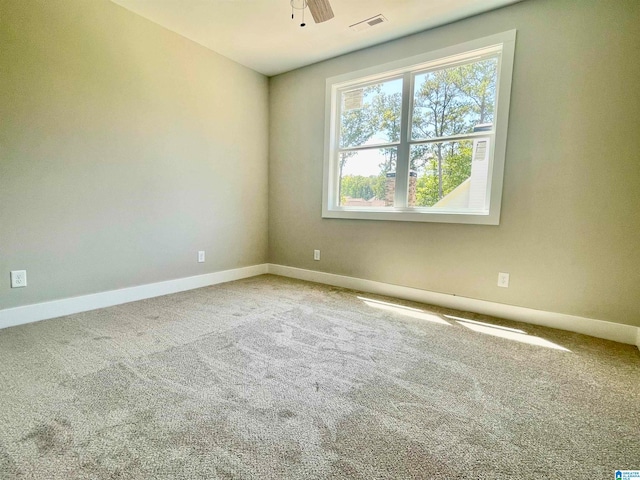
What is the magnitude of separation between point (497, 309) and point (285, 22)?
3346 millimetres

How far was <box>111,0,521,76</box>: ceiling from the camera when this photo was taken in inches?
97.4

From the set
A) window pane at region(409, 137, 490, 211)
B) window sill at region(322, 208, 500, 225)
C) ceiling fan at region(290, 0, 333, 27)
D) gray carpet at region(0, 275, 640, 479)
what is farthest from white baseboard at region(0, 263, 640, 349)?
ceiling fan at region(290, 0, 333, 27)

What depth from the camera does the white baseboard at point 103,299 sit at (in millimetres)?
2214

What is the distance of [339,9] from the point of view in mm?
2502

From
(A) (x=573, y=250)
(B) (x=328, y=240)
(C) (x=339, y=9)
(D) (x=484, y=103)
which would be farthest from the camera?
(B) (x=328, y=240)

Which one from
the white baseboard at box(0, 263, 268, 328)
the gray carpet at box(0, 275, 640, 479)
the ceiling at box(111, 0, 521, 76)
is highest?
the ceiling at box(111, 0, 521, 76)

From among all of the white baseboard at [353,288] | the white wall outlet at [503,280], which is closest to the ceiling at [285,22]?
the white wall outlet at [503,280]

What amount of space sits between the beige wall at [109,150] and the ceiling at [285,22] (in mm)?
242

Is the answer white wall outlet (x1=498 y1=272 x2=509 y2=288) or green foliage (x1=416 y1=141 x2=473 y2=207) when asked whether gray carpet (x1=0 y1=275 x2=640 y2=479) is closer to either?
white wall outlet (x1=498 y1=272 x2=509 y2=288)

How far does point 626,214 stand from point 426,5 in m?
2.30

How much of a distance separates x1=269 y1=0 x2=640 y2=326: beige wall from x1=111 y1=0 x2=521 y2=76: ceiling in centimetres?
21

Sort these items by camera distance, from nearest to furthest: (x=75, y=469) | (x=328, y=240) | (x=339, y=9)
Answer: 1. (x=75, y=469)
2. (x=339, y=9)
3. (x=328, y=240)

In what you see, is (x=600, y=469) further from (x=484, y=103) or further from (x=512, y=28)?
(x=512, y=28)

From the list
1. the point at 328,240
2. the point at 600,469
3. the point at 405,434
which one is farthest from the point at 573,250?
the point at 328,240
